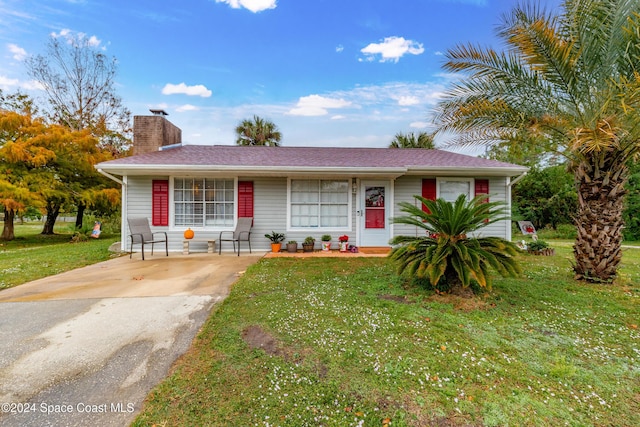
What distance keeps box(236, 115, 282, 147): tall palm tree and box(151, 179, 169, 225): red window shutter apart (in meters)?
11.2

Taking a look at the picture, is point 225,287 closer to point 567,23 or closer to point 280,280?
point 280,280

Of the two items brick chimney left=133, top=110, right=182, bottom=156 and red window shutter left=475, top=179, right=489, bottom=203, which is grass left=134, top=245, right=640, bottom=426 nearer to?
red window shutter left=475, top=179, right=489, bottom=203

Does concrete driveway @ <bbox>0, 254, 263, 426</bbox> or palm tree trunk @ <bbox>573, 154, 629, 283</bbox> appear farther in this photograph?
palm tree trunk @ <bbox>573, 154, 629, 283</bbox>

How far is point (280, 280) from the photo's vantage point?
15.5 feet

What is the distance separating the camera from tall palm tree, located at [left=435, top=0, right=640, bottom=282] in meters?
3.89

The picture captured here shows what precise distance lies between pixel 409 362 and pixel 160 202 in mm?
7837

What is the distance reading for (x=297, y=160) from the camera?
8.23 m

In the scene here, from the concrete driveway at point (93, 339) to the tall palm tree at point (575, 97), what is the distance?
521 centimetres

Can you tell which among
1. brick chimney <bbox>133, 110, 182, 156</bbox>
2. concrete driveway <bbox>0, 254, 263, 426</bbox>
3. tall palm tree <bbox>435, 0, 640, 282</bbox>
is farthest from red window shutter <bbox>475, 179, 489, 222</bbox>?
brick chimney <bbox>133, 110, 182, 156</bbox>

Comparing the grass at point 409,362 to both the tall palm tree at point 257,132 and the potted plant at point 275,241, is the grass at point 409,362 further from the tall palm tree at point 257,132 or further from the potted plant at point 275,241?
the tall palm tree at point 257,132

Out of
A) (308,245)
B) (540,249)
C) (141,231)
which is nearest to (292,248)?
(308,245)

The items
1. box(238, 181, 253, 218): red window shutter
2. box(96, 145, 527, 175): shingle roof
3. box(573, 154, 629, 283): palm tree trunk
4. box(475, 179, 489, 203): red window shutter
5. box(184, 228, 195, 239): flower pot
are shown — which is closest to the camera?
box(573, 154, 629, 283): palm tree trunk

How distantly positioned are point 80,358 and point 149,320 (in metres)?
0.81

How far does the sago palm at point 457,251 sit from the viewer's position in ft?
11.7
